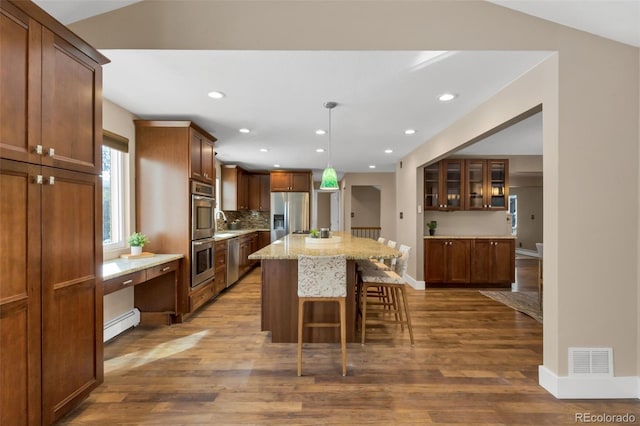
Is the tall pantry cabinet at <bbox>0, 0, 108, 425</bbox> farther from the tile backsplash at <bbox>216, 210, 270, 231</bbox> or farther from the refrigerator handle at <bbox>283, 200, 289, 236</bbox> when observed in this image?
the tile backsplash at <bbox>216, 210, 270, 231</bbox>

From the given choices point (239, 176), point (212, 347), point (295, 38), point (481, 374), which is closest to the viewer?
point (295, 38)

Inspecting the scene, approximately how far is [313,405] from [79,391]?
1443mm

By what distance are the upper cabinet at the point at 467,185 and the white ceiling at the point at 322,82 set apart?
47.0 inches

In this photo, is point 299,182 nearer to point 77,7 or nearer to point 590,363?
point 77,7

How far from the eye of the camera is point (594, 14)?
194cm

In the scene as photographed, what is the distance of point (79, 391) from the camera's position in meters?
1.85

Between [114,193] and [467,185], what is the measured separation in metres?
5.35

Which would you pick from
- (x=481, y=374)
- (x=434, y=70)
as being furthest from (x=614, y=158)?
(x=481, y=374)

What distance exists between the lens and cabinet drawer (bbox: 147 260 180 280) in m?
2.94

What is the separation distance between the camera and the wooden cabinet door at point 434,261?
5.16 meters

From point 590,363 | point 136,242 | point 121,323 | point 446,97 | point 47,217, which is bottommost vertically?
point 121,323

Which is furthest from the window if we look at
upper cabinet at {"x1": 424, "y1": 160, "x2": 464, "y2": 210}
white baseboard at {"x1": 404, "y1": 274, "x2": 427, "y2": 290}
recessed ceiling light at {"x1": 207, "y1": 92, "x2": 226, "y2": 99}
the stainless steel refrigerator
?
upper cabinet at {"x1": 424, "y1": 160, "x2": 464, "y2": 210}

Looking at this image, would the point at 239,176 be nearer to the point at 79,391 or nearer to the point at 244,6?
the point at 244,6

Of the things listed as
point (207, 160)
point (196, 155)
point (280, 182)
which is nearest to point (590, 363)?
point (196, 155)
